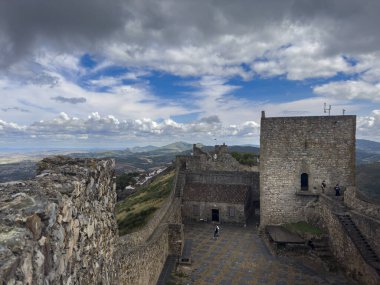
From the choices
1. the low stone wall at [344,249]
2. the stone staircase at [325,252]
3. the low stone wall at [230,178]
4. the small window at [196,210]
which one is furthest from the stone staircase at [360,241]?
the small window at [196,210]

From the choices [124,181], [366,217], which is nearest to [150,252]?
[366,217]

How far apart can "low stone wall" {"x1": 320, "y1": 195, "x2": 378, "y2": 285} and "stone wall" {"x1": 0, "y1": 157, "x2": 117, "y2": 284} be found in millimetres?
15016

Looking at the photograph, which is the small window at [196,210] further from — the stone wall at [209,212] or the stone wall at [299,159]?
the stone wall at [299,159]

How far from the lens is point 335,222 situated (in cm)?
2102

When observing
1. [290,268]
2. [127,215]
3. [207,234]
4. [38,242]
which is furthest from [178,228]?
[38,242]

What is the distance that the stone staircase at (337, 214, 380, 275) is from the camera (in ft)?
54.5

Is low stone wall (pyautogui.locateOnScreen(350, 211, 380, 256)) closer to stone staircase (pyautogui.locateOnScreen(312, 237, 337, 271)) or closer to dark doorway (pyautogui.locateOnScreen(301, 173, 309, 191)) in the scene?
stone staircase (pyautogui.locateOnScreen(312, 237, 337, 271))

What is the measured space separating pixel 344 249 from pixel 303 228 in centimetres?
536

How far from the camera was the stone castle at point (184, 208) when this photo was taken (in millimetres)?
3701

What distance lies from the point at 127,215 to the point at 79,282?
93.8 ft

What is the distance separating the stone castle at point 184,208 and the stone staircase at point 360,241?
0.19 ft

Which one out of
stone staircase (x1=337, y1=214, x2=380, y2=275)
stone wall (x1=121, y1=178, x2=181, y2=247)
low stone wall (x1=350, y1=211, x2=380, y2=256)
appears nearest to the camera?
stone wall (x1=121, y1=178, x2=181, y2=247)

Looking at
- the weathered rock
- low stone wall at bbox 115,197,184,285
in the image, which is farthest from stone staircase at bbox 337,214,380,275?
the weathered rock

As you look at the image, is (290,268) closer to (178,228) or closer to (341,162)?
(178,228)
